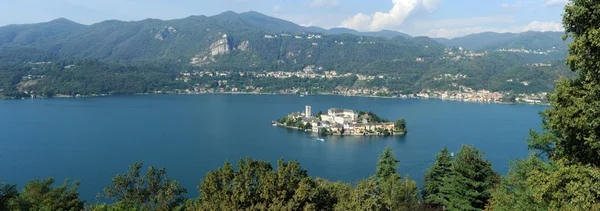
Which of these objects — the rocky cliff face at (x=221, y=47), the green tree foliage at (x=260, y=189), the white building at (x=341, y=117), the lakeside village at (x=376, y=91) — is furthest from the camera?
the rocky cliff face at (x=221, y=47)

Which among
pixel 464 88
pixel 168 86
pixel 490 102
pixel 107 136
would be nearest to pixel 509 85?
pixel 464 88

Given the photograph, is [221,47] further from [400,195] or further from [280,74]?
[400,195]

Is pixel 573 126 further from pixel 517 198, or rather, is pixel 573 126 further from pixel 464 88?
pixel 464 88

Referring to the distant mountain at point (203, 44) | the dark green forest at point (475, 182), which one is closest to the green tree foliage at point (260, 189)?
the dark green forest at point (475, 182)

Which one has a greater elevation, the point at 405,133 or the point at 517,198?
the point at 517,198

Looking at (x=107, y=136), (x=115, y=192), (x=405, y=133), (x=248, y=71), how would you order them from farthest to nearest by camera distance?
(x=248, y=71) < (x=405, y=133) < (x=107, y=136) < (x=115, y=192)

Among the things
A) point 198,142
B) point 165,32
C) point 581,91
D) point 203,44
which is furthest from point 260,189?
point 165,32

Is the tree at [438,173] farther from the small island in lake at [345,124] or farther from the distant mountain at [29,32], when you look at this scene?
the distant mountain at [29,32]

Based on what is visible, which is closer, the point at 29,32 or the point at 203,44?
the point at 203,44
